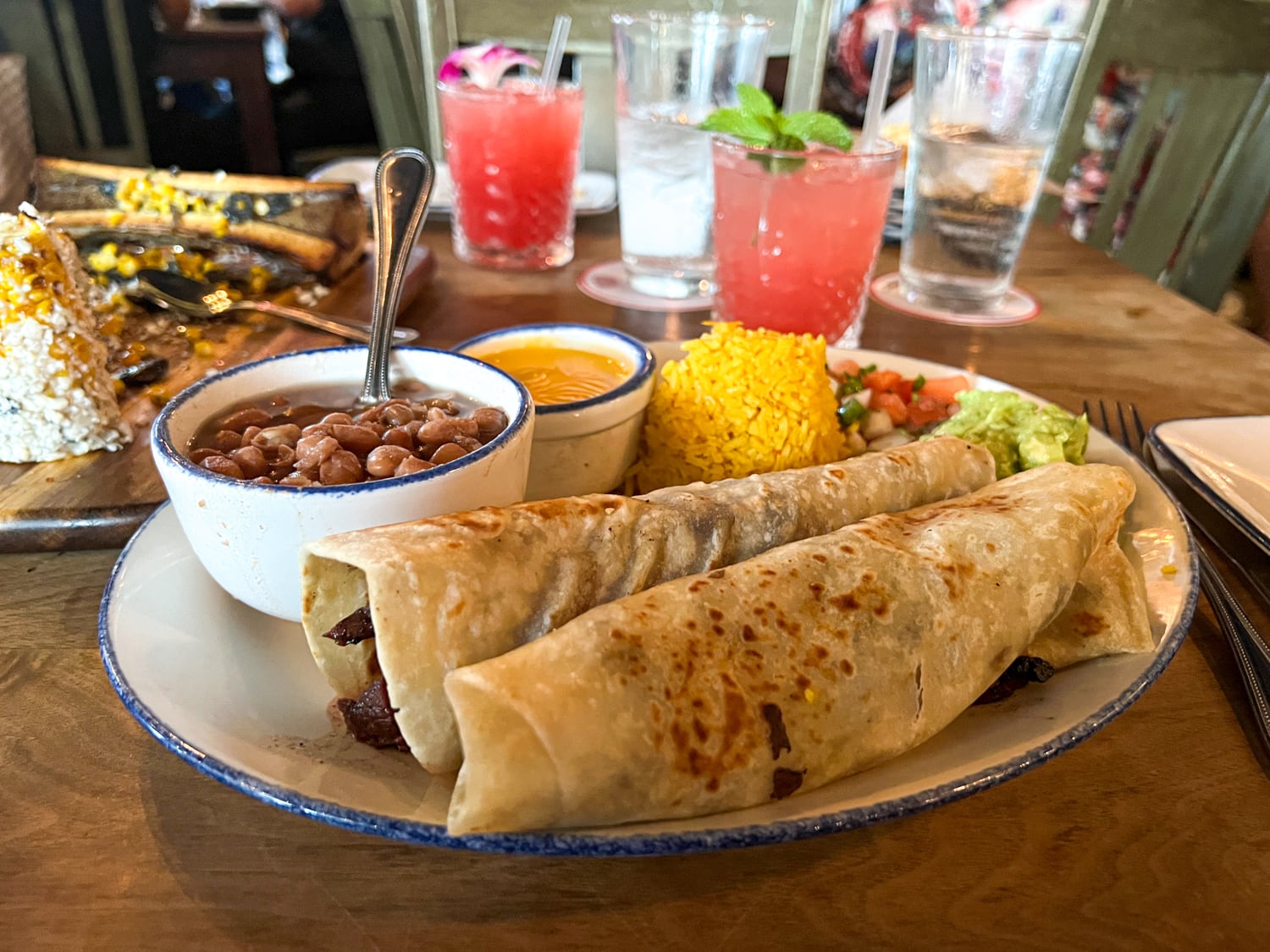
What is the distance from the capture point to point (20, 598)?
1333 mm

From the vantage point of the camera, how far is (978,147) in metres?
2.39

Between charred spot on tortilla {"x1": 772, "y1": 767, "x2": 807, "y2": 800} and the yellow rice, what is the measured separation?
32.6 inches

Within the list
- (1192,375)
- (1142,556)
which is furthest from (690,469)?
(1192,375)

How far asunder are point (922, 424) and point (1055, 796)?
3.23ft

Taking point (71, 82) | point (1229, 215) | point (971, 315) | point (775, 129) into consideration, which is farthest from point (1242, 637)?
point (71, 82)

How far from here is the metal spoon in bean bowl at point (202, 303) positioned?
227 cm

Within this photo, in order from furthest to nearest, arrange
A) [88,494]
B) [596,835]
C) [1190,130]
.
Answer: [1190,130]
[88,494]
[596,835]

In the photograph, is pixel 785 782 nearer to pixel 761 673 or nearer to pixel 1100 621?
pixel 761 673

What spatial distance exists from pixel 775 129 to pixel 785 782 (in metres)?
1.62

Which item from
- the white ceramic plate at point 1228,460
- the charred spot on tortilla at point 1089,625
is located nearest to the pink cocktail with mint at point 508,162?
the white ceramic plate at point 1228,460

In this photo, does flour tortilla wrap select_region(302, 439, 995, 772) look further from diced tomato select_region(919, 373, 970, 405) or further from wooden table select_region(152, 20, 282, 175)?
wooden table select_region(152, 20, 282, 175)

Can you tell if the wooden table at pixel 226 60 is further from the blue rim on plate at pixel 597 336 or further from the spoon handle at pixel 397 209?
the blue rim on plate at pixel 597 336

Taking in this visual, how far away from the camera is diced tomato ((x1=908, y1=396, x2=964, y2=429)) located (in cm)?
187

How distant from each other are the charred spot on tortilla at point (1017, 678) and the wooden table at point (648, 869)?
100 mm
